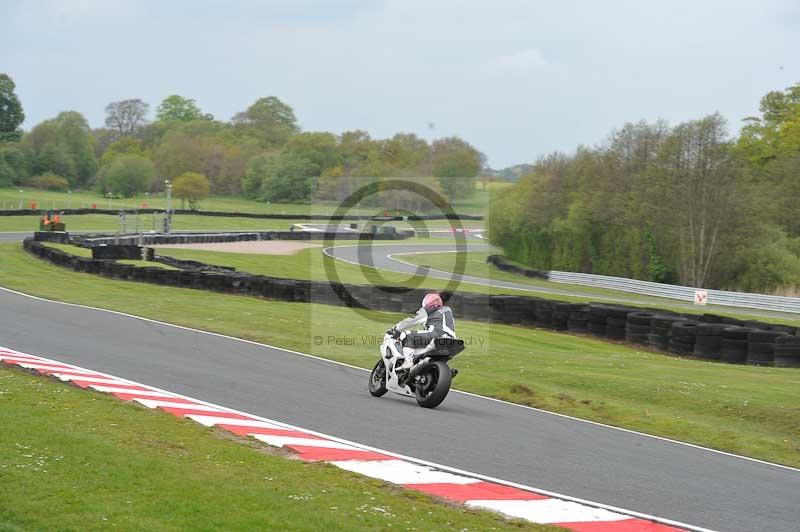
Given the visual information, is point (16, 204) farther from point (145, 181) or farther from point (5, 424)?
point (5, 424)

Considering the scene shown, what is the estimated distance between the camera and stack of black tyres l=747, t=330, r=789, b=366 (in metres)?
19.0

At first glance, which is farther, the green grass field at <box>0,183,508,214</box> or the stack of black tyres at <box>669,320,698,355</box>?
the green grass field at <box>0,183,508,214</box>

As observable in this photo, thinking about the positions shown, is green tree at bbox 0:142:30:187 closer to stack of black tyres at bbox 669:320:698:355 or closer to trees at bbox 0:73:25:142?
trees at bbox 0:73:25:142

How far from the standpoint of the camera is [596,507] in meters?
8.05

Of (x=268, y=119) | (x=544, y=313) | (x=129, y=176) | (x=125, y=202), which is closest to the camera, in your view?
(x=544, y=313)

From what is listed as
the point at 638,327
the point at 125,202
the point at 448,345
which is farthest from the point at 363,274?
the point at 125,202

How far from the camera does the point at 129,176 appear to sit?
11469 cm

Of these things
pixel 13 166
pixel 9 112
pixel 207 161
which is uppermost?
pixel 9 112

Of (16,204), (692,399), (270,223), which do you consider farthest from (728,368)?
(16,204)

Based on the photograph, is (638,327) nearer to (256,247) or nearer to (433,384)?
(433,384)

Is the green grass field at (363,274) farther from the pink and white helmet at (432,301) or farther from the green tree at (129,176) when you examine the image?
the green tree at (129,176)

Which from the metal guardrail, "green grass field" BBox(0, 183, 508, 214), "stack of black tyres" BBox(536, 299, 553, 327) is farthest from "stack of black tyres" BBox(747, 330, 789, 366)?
"green grass field" BBox(0, 183, 508, 214)

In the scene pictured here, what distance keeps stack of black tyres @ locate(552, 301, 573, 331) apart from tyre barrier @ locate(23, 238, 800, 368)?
0.08 feet

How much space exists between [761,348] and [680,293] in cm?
2694
